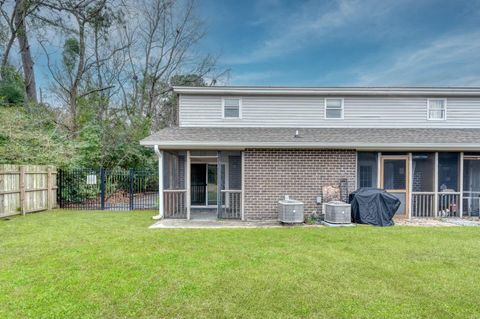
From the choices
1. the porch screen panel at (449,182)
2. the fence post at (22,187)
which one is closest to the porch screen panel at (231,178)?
the porch screen panel at (449,182)

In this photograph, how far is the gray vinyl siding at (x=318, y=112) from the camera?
1160 cm

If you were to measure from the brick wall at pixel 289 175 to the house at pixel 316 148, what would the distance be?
0.04 meters

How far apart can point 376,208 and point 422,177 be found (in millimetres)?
2802

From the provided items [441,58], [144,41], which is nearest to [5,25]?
[144,41]

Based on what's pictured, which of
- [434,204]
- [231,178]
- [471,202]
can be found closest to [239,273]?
[231,178]

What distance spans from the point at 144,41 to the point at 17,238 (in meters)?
20.7

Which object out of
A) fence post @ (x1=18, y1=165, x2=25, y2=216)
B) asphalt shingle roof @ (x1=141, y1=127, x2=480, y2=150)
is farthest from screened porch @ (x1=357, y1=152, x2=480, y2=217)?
fence post @ (x1=18, y1=165, x2=25, y2=216)

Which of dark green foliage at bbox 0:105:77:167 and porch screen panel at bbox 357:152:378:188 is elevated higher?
dark green foliage at bbox 0:105:77:167

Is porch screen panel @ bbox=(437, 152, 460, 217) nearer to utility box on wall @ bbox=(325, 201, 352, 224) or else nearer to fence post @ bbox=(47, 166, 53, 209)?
utility box on wall @ bbox=(325, 201, 352, 224)

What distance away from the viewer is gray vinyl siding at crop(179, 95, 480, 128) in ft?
38.1

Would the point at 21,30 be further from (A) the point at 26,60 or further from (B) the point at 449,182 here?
(B) the point at 449,182

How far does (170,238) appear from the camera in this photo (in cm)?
666

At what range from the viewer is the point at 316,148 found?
9055 millimetres

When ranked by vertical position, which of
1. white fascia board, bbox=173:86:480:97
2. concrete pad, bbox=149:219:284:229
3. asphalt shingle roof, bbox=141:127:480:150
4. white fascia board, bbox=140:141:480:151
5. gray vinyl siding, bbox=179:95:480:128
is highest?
white fascia board, bbox=173:86:480:97
